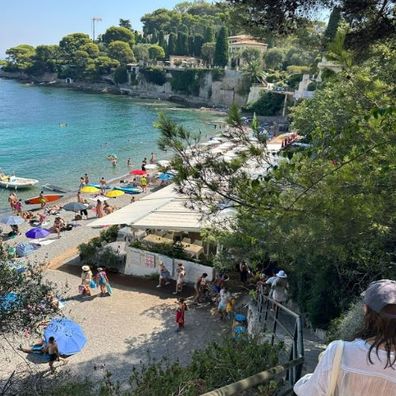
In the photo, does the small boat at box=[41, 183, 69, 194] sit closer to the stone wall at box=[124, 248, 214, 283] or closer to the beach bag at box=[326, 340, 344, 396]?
the stone wall at box=[124, 248, 214, 283]

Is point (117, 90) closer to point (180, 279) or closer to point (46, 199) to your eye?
point (46, 199)

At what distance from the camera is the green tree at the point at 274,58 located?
73.3 meters

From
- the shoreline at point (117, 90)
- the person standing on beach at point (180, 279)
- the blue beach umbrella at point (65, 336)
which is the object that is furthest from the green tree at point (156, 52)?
the blue beach umbrella at point (65, 336)

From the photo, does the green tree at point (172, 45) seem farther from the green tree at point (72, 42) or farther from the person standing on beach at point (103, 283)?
the person standing on beach at point (103, 283)

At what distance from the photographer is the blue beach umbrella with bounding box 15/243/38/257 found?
50.3 feet

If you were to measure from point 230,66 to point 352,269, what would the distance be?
245 ft

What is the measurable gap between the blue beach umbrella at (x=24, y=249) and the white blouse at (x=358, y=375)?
15.0 meters

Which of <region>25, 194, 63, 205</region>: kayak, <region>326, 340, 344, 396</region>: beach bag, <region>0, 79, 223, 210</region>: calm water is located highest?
<region>326, 340, 344, 396</region>: beach bag

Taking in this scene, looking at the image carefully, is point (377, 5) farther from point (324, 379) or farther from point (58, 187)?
→ point (58, 187)

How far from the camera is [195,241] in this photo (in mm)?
13930

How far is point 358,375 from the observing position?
5.56 feet

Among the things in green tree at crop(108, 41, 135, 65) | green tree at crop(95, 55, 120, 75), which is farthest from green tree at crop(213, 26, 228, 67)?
green tree at crop(95, 55, 120, 75)

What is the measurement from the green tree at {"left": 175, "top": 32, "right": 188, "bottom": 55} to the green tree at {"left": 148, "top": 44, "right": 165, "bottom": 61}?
3.29 m

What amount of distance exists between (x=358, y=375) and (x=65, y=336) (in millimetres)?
7875
